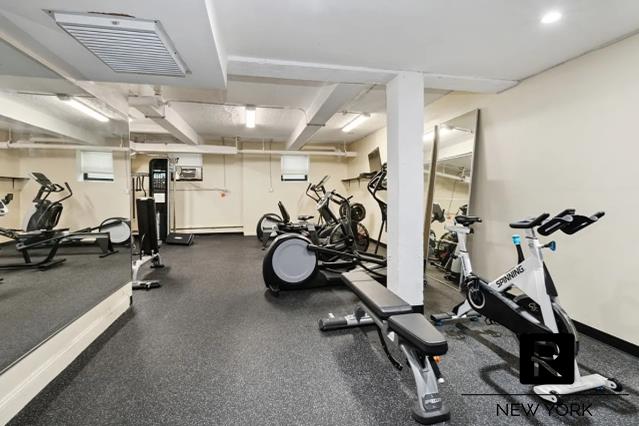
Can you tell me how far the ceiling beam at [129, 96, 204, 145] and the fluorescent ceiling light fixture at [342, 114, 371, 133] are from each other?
3.26 meters

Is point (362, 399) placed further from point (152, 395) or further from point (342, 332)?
point (152, 395)

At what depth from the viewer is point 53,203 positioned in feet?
8.77

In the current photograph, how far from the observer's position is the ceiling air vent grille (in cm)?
172

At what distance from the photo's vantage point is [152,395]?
175 centimetres

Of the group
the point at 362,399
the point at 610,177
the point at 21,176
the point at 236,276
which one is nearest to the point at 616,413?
the point at 362,399

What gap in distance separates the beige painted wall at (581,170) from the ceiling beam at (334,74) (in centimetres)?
53

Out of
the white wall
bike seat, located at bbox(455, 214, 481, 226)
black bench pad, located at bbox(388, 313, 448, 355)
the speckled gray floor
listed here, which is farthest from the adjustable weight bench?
the speckled gray floor

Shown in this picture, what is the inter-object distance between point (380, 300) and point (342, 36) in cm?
200

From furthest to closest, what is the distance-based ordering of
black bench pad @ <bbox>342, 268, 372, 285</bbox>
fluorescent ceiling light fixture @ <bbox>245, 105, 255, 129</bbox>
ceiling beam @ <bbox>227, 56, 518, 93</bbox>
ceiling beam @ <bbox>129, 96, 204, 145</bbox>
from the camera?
fluorescent ceiling light fixture @ <bbox>245, 105, 255, 129</bbox> < ceiling beam @ <bbox>129, 96, 204, 145</bbox> < ceiling beam @ <bbox>227, 56, 518, 93</bbox> < black bench pad @ <bbox>342, 268, 372, 285</bbox>

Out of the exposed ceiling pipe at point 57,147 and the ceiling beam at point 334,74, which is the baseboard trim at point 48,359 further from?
the ceiling beam at point 334,74

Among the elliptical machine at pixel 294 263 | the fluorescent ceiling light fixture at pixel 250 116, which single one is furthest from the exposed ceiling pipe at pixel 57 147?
the elliptical machine at pixel 294 263

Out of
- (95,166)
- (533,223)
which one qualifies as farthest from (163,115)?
(533,223)

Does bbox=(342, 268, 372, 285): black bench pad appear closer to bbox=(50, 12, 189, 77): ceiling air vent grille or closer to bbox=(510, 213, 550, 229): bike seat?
bbox=(510, 213, 550, 229): bike seat

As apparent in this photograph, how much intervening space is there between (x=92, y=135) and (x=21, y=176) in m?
0.95
